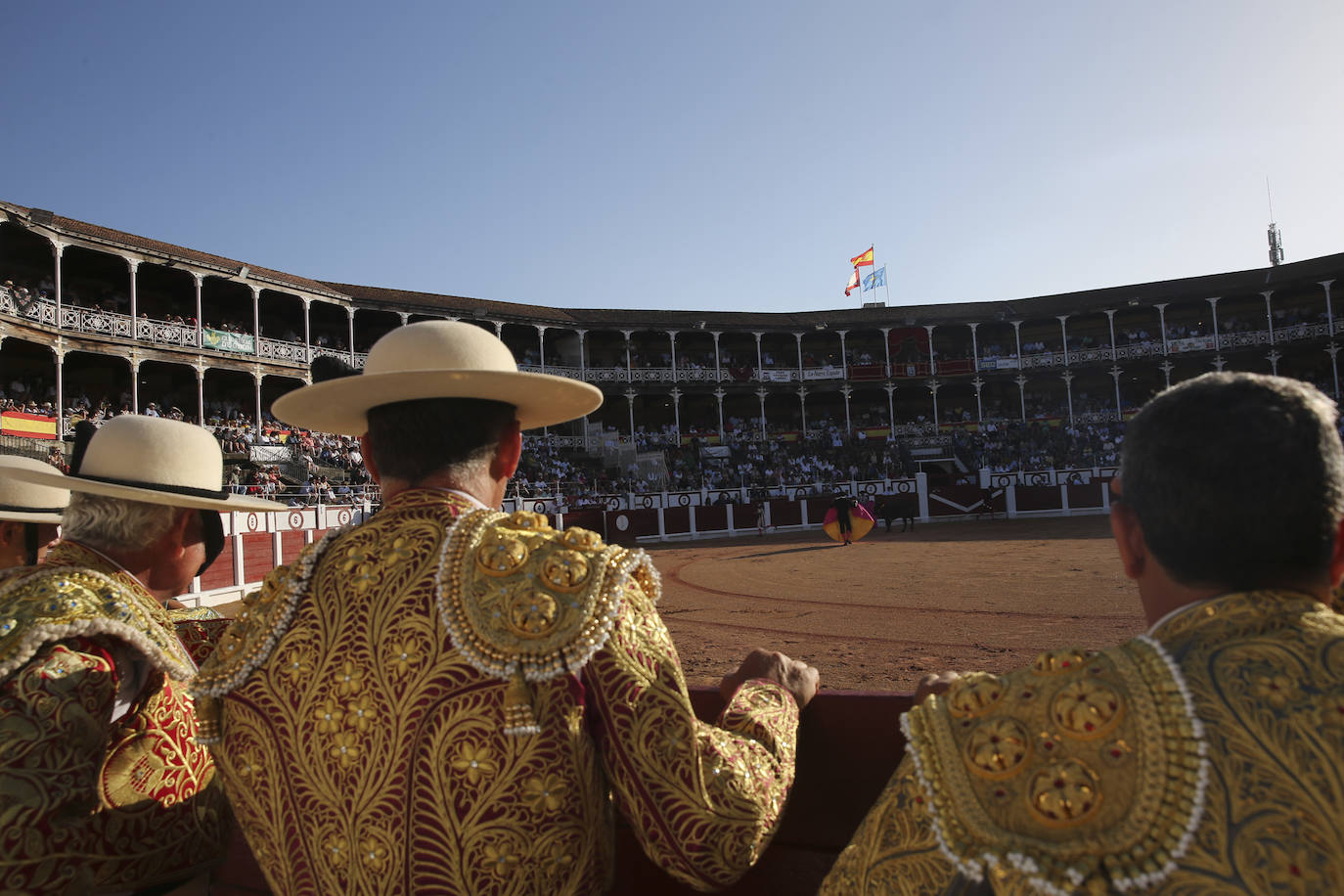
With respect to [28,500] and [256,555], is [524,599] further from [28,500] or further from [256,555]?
[256,555]

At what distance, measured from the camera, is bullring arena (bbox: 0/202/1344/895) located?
6.41 meters

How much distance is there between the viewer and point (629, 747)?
3.54 ft

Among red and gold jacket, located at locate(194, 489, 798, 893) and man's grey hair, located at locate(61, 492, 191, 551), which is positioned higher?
man's grey hair, located at locate(61, 492, 191, 551)

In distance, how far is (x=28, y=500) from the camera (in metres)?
2.40

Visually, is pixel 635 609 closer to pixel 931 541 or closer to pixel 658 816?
pixel 658 816

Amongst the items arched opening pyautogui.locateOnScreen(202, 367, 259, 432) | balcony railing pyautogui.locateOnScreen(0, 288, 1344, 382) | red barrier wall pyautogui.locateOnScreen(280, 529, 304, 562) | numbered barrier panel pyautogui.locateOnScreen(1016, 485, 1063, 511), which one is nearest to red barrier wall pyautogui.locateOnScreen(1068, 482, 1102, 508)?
numbered barrier panel pyautogui.locateOnScreen(1016, 485, 1063, 511)

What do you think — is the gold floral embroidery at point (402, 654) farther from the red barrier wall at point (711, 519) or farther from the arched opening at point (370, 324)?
the arched opening at point (370, 324)

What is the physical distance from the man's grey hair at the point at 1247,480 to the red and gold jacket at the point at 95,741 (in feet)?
5.37

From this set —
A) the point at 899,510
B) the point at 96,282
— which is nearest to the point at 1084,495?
the point at 899,510

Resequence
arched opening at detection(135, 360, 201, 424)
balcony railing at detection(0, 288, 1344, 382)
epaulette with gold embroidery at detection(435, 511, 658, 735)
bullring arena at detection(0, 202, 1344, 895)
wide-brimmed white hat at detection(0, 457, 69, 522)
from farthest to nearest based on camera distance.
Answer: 1. balcony railing at detection(0, 288, 1344, 382)
2. arched opening at detection(135, 360, 201, 424)
3. bullring arena at detection(0, 202, 1344, 895)
4. wide-brimmed white hat at detection(0, 457, 69, 522)
5. epaulette with gold embroidery at detection(435, 511, 658, 735)

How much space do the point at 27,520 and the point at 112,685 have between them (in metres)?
1.38

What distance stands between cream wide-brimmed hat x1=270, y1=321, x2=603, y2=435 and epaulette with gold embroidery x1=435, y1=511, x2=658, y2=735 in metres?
0.23

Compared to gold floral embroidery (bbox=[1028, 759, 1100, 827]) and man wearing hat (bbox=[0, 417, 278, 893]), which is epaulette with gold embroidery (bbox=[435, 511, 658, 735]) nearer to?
gold floral embroidery (bbox=[1028, 759, 1100, 827])

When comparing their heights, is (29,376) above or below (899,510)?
above
